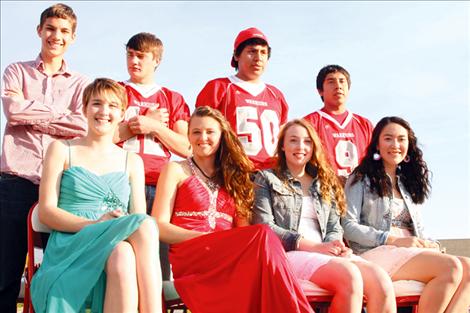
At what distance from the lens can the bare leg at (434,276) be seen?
3.95 meters

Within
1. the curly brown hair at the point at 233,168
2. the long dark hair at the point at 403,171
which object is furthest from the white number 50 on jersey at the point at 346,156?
the curly brown hair at the point at 233,168

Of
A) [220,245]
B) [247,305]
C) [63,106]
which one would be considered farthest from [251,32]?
[247,305]

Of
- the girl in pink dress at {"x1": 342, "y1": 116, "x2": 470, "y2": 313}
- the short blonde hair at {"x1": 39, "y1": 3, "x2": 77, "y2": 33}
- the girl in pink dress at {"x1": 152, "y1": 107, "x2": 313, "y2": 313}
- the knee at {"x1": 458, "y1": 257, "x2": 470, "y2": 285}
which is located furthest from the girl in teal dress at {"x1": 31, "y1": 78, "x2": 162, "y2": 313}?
the knee at {"x1": 458, "y1": 257, "x2": 470, "y2": 285}

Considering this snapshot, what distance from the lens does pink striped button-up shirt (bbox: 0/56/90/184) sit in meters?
→ 4.23

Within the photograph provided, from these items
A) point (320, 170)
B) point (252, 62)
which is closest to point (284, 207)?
point (320, 170)

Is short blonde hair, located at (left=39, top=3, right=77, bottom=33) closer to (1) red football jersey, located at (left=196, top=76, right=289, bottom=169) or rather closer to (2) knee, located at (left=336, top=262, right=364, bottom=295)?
(1) red football jersey, located at (left=196, top=76, right=289, bottom=169)

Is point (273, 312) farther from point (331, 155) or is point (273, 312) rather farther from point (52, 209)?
point (331, 155)

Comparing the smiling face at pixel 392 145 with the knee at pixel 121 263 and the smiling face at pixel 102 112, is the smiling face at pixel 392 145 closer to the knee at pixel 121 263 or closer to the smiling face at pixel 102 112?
the smiling face at pixel 102 112

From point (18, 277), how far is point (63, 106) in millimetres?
1125

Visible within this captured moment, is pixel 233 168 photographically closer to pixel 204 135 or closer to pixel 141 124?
pixel 204 135

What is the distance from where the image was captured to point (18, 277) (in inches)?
166

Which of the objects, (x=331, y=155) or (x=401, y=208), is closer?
(x=401, y=208)

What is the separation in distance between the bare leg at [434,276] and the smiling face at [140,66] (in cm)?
215

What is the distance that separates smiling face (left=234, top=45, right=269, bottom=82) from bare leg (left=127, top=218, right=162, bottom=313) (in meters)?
1.97
